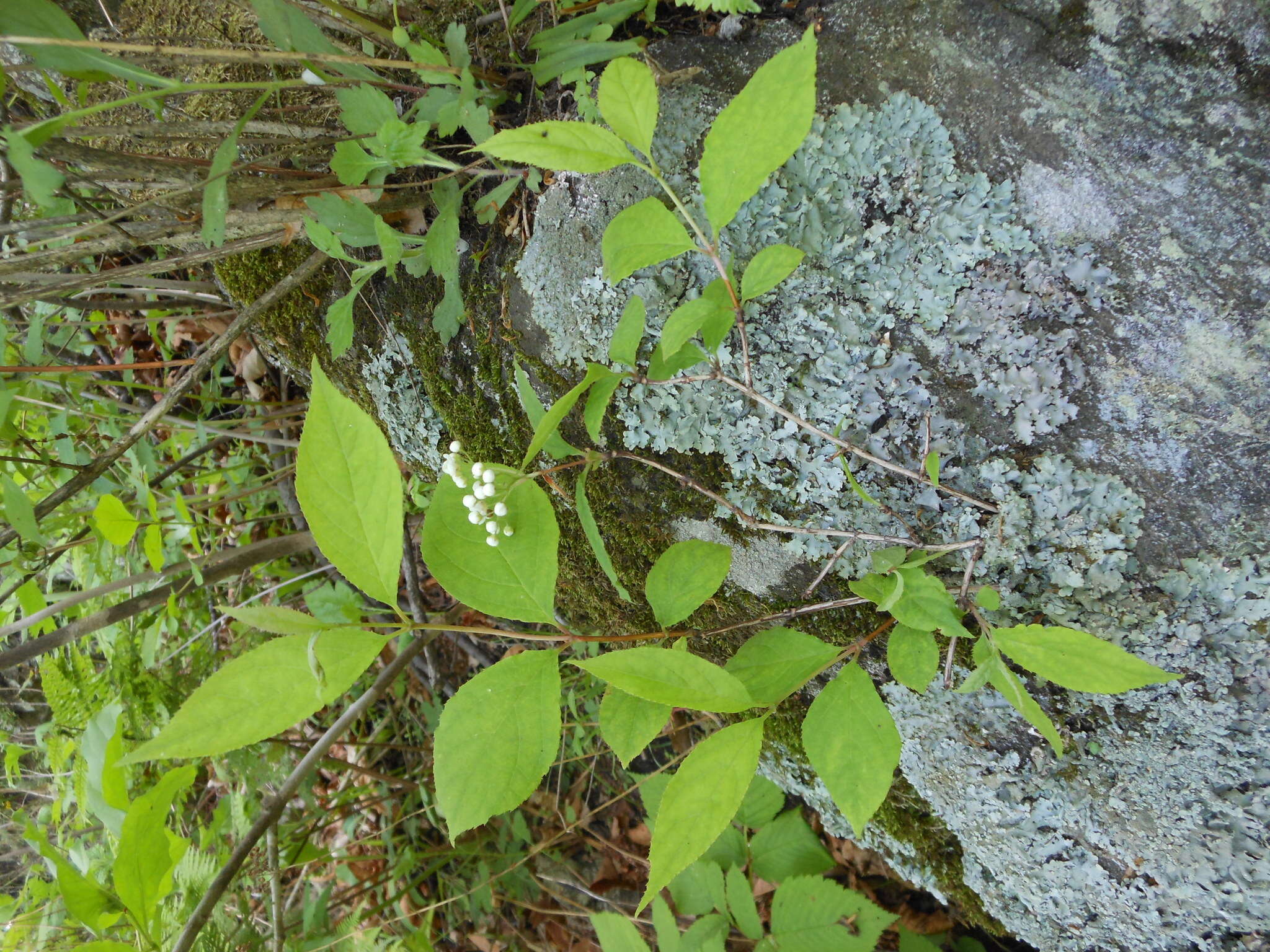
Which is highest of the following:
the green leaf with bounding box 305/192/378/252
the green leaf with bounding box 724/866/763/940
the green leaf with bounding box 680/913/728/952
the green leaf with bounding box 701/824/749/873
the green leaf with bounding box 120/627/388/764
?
the green leaf with bounding box 305/192/378/252

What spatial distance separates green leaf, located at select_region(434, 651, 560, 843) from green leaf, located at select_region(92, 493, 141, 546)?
1170 mm

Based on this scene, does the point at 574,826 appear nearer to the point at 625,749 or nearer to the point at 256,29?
the point at 625,749

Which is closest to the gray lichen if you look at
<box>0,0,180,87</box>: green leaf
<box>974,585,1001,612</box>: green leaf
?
<box>974,585,1001,612</box>: green leaf

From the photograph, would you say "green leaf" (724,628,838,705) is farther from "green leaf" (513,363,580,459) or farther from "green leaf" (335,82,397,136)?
"green leaf" (335,82,397,136)

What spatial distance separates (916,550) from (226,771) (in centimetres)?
218

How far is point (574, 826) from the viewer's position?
2658 mm

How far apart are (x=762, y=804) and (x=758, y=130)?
1.75 meters

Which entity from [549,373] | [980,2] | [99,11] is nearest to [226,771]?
[549,373]

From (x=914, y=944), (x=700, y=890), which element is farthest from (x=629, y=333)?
(x=914, y=944)

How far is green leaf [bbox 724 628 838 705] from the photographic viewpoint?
1.13 metres

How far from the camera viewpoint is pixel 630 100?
107cm

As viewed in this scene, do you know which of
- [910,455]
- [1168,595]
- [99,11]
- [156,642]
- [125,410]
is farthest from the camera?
[125,410]

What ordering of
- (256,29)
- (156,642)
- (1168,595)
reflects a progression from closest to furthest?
(1168,595) < (256,29) < (156,642)

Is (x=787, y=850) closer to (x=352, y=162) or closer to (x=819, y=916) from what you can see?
(x=819, y=916)
